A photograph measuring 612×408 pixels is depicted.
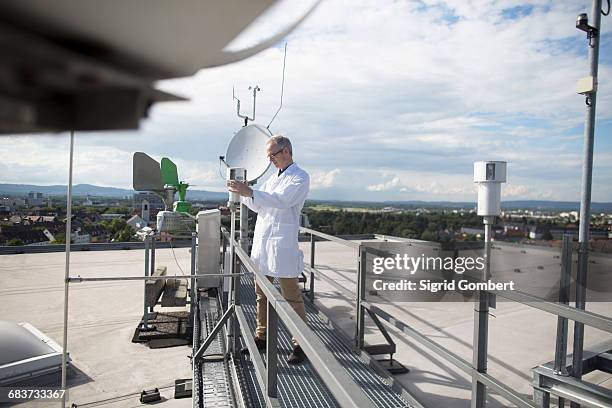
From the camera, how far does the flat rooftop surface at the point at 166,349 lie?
9.31 feet

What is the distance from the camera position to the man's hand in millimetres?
2182

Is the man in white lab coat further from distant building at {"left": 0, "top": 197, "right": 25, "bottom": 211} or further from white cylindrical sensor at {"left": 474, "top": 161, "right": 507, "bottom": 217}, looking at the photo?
distant building at {"left": 0, "top": 197, "right": 25, "bottom": 211}

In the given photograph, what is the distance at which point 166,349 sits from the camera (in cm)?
352

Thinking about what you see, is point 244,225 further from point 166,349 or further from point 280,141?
point 166,349

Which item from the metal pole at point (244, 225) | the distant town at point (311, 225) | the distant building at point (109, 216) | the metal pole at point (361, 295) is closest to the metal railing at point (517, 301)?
the metal pole at point (361, 295)

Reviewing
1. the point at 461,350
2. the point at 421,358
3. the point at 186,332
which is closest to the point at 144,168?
the point at 186,332

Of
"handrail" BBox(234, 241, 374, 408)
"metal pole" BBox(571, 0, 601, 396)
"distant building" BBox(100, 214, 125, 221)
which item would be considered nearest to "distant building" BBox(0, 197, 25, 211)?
"distant building" BBox(100, 214, 125, 221)

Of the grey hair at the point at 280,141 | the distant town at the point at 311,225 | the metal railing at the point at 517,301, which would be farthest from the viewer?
the grey hair at the point at 280,141

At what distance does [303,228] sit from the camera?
4.39 m

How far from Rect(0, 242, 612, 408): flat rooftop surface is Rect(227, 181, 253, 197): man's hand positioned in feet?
4.90

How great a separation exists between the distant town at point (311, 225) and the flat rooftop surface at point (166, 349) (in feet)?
2.89

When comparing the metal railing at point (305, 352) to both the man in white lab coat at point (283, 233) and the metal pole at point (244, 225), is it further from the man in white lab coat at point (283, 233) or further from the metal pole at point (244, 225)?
the metal pole at point (244, 225)

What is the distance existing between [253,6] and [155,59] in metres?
0.10

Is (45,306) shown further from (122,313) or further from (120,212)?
(120,212)
